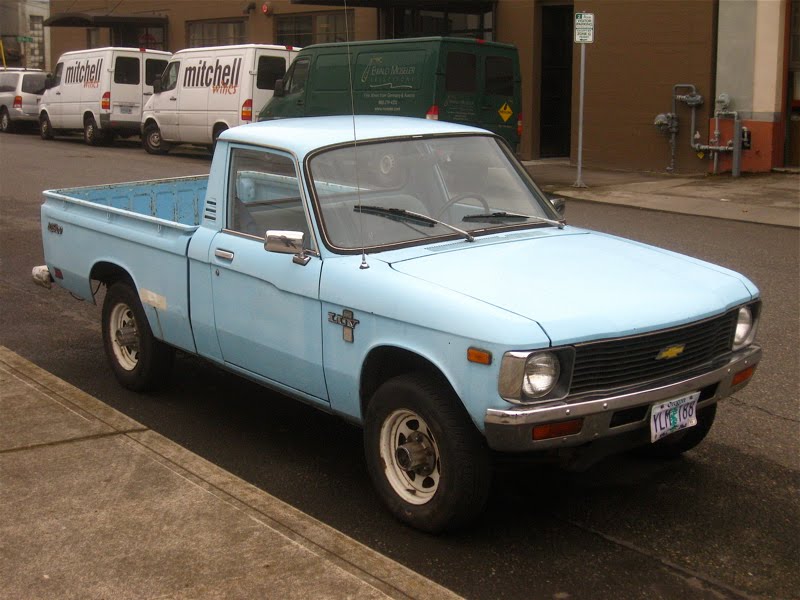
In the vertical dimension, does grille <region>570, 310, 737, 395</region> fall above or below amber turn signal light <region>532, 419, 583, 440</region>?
above

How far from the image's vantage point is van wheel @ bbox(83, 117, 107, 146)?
1009 inches

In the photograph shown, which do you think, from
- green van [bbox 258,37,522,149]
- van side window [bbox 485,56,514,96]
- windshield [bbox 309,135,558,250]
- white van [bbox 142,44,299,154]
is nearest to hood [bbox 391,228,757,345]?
windshield [bbox 309,135,558,250]

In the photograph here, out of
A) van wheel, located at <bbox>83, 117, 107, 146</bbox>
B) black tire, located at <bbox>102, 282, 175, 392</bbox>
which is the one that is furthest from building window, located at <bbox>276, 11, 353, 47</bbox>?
black tire, located at <bbox>102, 282, 175, 392</bbox>

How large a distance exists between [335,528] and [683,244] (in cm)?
816

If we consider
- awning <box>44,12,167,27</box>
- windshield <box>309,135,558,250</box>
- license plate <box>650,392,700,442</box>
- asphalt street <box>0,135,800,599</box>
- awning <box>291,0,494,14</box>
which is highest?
awning <box>44,12,167,27</box>

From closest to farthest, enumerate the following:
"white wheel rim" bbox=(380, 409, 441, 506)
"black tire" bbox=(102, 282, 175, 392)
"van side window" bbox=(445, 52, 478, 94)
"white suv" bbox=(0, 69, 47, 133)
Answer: "white wheel rim" bbox=(380, 409, 441, 506), "black tire" bbox=(102, 282, 175, 392), "van side window" bbox=(445, 52, 478, 94), "white suv" bbox=(0, 69, 47, 133)

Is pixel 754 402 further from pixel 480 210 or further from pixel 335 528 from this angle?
pixel 335 528

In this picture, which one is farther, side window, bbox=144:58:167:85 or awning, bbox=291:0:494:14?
side window, bbox=144:58:167:85

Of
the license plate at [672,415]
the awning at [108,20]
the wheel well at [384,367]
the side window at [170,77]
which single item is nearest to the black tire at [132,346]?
the wheel well at [384,367]

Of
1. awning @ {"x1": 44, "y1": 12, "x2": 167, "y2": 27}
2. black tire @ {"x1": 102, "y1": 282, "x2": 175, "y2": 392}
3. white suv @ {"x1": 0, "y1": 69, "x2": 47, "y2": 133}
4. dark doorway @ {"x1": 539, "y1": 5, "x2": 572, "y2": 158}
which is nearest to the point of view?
black tire @ {"x1": 102, "y1": 282, "x2": 175, "y2": 392}

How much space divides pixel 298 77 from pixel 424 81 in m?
3.21

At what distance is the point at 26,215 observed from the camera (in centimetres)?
1366

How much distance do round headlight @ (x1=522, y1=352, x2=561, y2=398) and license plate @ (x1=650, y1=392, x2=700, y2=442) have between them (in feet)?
1.64

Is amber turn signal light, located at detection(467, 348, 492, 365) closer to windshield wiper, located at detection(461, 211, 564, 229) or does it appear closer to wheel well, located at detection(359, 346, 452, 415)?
wheel well, located at detection(359, 346, 452, 415)
